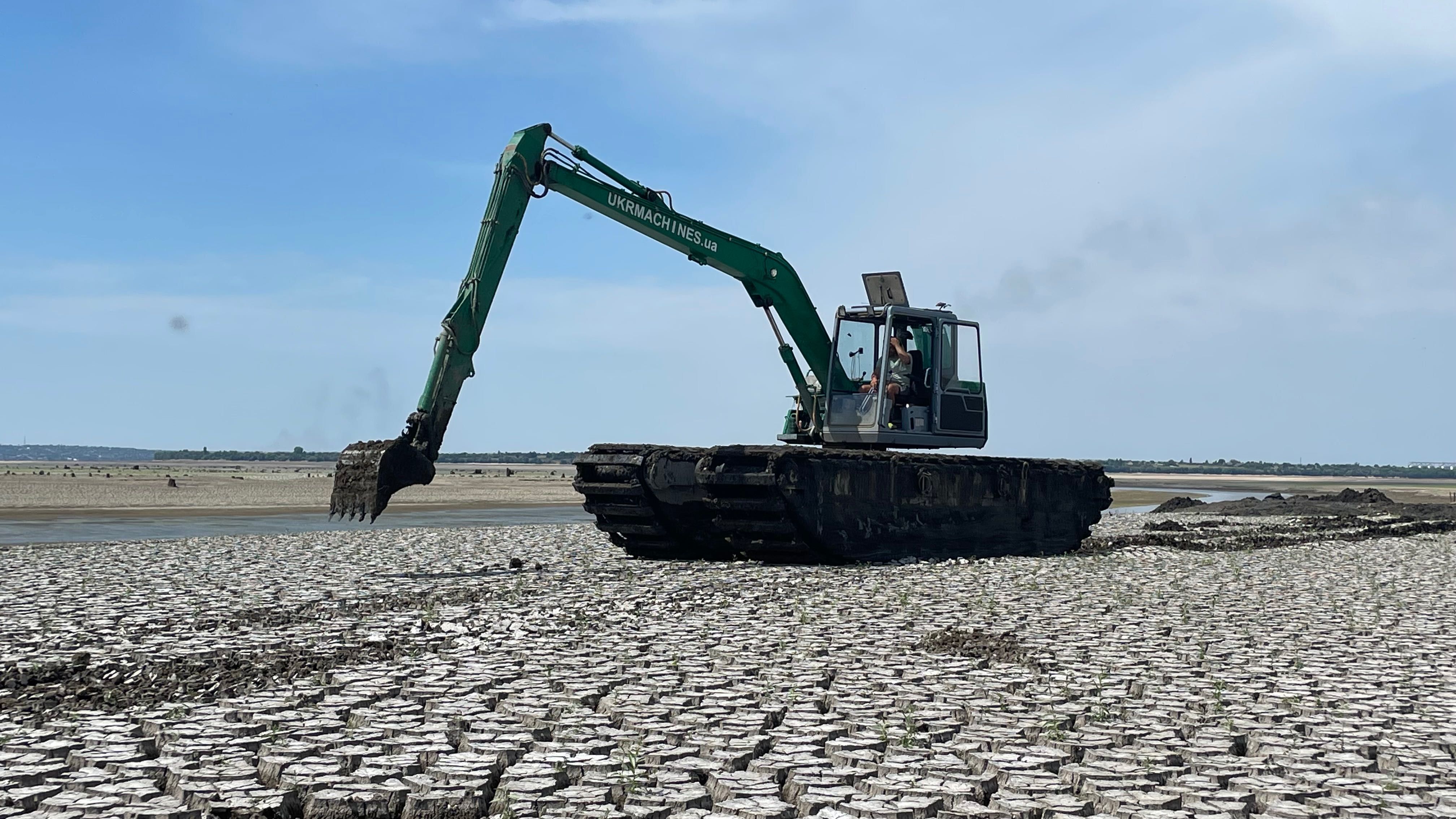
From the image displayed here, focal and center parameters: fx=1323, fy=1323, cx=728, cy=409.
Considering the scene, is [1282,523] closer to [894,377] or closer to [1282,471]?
[894,377]

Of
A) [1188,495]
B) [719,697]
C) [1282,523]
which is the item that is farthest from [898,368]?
[1188,495]

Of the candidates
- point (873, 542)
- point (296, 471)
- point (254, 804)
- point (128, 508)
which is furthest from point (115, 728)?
point (296, 471)

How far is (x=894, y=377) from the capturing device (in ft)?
56.6

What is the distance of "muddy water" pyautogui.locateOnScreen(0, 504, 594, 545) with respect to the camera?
21250 mm

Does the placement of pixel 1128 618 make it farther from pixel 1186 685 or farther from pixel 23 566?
pixel 23 566

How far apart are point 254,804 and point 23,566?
444 inches

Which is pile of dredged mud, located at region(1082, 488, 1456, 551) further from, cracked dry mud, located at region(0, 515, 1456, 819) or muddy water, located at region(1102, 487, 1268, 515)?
cracked dry mud, located at region(0, 515, 1456, 819)

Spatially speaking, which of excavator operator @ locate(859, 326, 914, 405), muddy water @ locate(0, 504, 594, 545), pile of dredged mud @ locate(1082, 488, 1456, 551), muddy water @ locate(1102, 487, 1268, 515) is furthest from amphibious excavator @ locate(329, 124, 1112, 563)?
muddy water @ locate(1102, 487, 1268, 515)

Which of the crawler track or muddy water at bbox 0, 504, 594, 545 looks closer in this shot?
the crawler track

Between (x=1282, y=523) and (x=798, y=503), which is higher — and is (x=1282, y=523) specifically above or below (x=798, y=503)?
below

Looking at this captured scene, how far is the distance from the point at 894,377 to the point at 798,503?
3256 millimetres

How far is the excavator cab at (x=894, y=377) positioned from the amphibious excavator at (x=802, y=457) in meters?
0.02

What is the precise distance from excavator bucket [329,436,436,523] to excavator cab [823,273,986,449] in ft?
20.8

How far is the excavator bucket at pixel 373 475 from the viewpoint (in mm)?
12250
